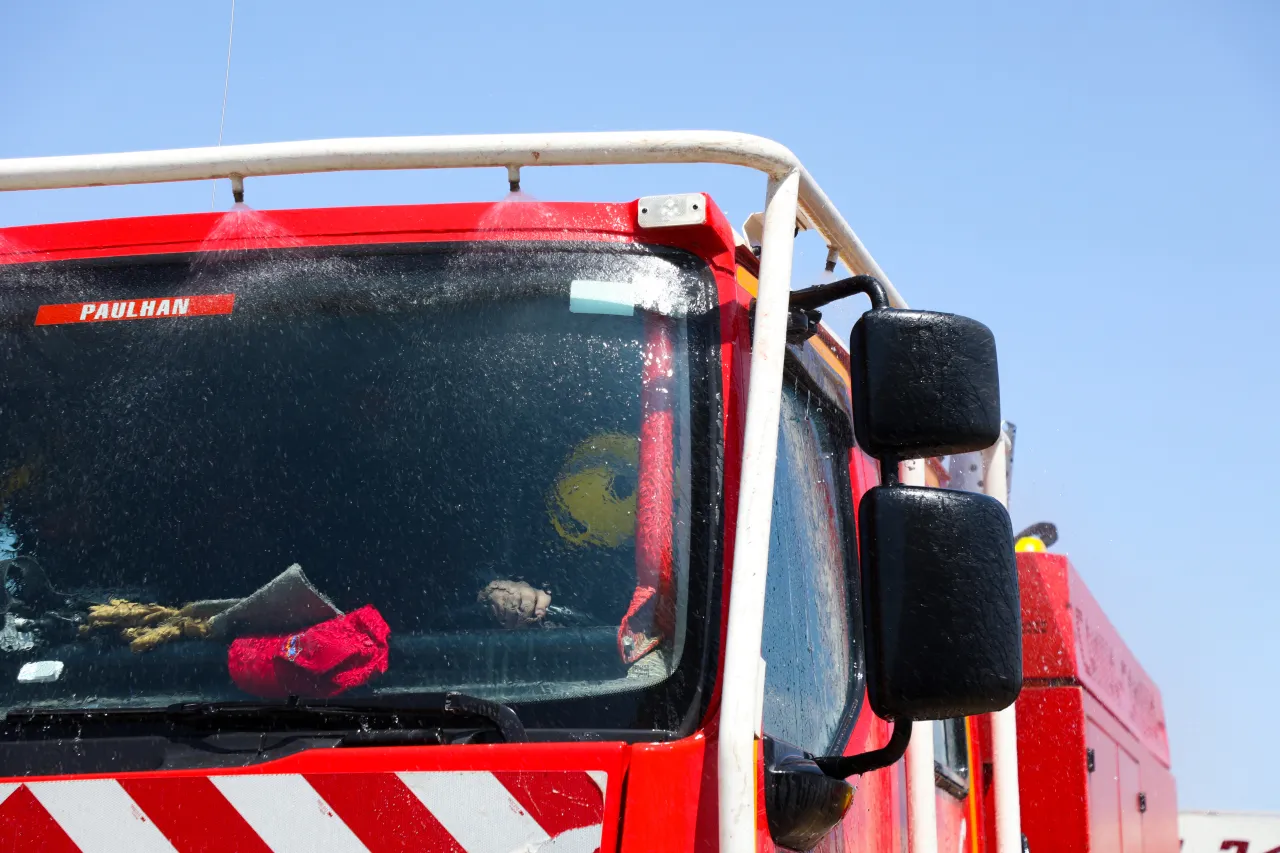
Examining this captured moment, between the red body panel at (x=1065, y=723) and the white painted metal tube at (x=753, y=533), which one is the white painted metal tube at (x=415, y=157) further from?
the red body panel at (x=1065, y=723)

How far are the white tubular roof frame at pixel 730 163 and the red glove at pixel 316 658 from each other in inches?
20.6

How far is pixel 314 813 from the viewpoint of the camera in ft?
6.23

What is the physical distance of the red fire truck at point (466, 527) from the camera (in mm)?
1918

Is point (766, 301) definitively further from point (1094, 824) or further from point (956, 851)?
point (1094, 824)

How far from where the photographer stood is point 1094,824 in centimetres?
411

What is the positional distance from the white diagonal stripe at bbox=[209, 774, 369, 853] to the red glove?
0.17m

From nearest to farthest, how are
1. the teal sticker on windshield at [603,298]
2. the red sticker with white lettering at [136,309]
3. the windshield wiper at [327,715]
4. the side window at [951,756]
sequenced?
1. the windshield wiper at [327,715]
2. the teal sticker on windshield at [603,298]
3. the red sticker with white lettering at [136,309]
4. the side window at [951,756]

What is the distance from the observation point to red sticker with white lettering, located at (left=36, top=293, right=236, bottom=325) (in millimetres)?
2420

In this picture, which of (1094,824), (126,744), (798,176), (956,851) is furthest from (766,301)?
(1094,824)

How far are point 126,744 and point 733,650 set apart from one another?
0.84m

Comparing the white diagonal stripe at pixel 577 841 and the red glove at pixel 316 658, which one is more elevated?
the red glove at pixel 316 658

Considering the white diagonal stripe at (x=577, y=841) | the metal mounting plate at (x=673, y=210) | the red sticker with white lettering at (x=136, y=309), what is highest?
the metal mounting plate at (x=673, y=210)

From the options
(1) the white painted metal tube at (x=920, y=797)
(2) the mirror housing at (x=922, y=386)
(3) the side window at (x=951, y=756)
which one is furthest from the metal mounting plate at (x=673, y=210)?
(3) the side window at (x=951, y=756)

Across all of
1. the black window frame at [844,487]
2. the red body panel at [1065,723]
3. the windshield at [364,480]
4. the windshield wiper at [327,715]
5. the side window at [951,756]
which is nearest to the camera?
the windshield wiper at [327,715]
